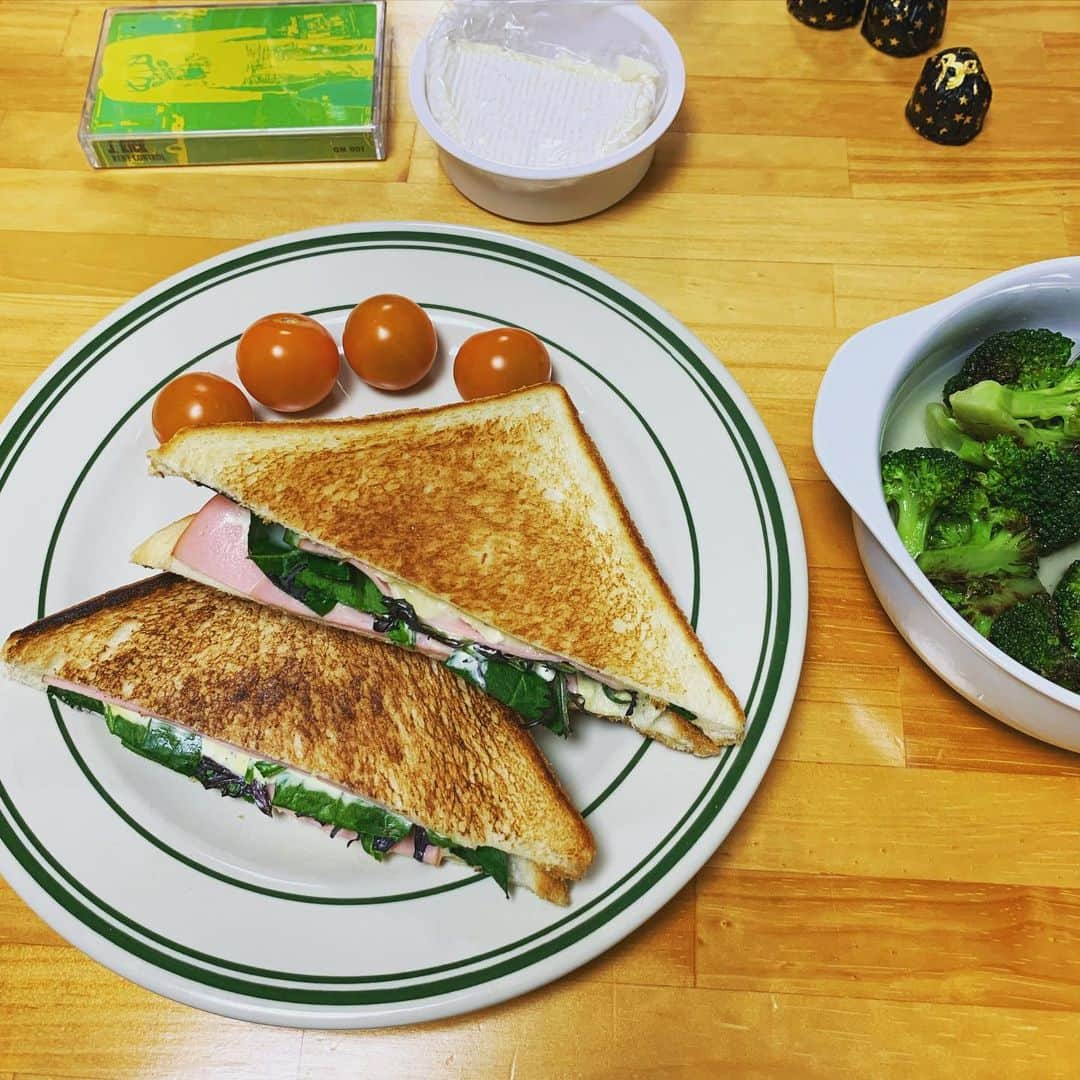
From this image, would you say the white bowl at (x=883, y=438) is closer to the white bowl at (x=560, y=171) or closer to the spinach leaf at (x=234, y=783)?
the white bowl at (x=560, y=171)

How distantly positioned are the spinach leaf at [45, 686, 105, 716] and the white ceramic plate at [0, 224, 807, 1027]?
26mm

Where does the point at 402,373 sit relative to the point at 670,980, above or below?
above

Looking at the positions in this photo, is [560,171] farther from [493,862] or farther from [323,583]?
[493,862]

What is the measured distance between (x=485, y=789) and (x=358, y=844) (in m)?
0.25

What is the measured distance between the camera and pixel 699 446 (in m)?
1.87

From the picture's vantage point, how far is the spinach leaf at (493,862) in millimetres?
1547

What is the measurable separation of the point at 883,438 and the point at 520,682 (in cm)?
79

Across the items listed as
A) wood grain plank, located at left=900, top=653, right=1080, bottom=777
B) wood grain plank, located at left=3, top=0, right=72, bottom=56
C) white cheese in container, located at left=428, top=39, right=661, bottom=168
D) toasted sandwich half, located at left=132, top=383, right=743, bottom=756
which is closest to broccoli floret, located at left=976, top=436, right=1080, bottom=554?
wood grain plank, located at left=900, top=653, right=1080, bottom=777

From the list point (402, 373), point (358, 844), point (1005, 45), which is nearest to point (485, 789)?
point (358, 844)

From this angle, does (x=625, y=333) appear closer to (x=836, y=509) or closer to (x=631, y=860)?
(x=836, y=509)

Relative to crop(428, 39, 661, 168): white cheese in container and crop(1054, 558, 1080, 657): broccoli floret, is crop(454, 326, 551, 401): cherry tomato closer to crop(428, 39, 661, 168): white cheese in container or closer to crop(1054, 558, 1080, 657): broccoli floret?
crop(428, 39, 661, 168): white cheese in container

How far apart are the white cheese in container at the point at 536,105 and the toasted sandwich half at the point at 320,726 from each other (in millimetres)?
A: 1183

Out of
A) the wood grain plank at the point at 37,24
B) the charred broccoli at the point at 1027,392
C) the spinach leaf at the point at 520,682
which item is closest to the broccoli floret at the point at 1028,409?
the charred broccoli at the point at 1027,392

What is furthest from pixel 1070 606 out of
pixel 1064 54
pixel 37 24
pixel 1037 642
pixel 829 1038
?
pixel 37 24
